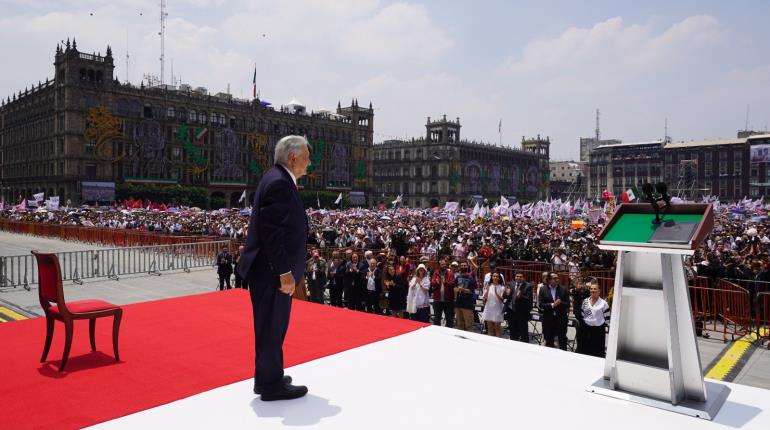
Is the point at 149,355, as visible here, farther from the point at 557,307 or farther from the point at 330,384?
the point at 557,307

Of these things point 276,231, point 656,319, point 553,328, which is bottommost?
point 553,328

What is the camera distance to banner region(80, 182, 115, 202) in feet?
192

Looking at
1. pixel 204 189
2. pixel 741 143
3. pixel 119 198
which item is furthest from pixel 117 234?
pixel 741 143

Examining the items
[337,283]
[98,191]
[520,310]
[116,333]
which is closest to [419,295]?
[520,310]

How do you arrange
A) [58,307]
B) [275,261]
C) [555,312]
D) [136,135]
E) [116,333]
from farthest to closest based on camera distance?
[136,135]
[555,312]
[116,333]
[58,307]
[275,261]

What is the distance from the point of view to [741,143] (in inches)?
3893

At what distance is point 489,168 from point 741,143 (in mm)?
45219

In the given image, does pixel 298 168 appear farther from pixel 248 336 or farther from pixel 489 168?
pixel 489 168

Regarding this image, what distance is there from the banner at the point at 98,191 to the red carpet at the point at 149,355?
58335 millimetres

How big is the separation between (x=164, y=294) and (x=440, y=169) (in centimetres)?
8863

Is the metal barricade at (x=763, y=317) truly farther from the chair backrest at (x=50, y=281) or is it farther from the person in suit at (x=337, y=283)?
the chair backrest at (x=50, y=281)

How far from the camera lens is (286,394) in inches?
158

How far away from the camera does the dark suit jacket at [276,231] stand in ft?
12.6

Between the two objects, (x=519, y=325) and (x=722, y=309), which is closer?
(x=519, y=325)
